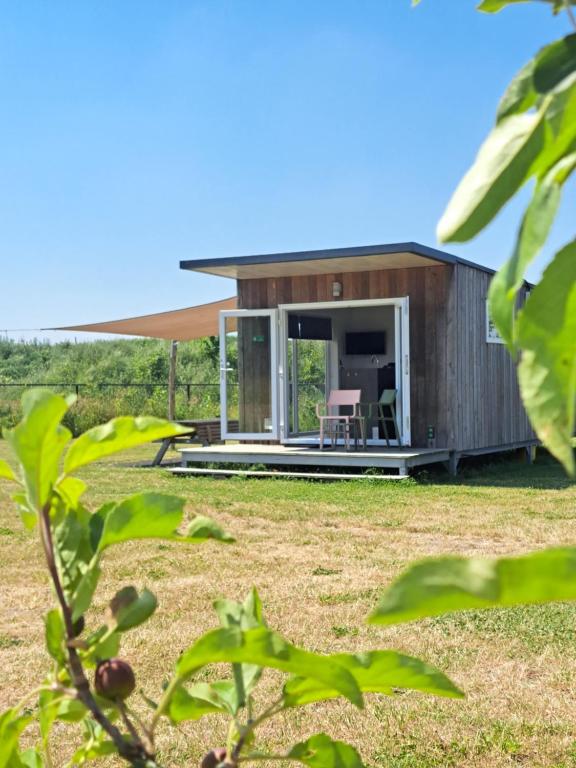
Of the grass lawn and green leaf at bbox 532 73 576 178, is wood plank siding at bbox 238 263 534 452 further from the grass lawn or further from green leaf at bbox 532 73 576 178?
green leaf at bbox 532 73 576 178

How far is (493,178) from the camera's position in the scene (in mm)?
397

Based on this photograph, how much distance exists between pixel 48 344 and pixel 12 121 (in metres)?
9.05

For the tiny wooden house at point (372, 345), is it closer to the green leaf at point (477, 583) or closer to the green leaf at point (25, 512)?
the green leaf at point (25, 512)

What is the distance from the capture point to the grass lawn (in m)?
3.36

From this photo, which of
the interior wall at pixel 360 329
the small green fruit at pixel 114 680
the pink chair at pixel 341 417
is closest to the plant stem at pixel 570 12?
→ the small green fruit at pixel 114 680

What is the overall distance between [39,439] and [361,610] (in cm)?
472

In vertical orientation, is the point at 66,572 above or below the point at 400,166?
below

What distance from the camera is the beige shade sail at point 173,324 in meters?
14.4

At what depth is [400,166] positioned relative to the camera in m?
21.5

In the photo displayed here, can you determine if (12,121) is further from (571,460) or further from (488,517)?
(571,460)

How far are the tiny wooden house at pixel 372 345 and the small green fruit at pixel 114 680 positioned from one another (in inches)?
406

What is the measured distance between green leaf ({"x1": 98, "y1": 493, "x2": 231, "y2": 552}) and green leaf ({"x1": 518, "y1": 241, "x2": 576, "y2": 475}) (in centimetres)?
30

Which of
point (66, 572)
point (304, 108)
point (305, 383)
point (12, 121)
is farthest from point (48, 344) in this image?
point (66, 572)

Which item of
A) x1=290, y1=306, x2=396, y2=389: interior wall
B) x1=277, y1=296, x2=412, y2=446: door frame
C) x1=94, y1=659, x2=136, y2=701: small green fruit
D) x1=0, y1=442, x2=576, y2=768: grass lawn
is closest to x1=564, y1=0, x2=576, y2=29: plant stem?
x1=94, y1=659, x2=136, y2=701: small green fruit
